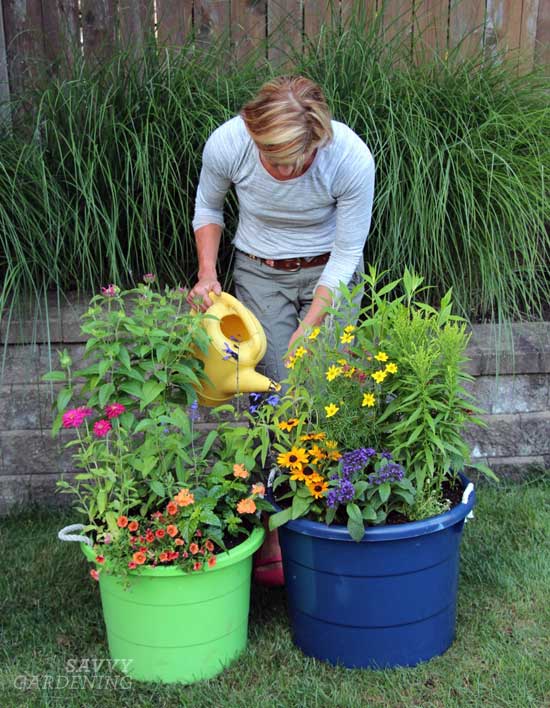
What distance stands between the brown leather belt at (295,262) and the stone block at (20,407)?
976mm

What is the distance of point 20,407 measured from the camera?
2.81m

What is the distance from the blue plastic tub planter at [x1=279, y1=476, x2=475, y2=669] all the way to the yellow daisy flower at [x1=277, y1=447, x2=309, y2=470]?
139mm

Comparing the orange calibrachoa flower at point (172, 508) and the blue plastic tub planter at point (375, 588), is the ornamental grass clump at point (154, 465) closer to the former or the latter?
the orange calibrachoa flower at point (172, 508)

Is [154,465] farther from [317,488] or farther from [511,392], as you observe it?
[511,392]

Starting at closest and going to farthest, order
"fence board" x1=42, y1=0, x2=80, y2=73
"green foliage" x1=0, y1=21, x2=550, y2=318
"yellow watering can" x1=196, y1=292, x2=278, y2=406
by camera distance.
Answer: "yellow watering can" x1=196, y1=292, x2=278, y2=406, "green foliage" x1=0, y1=21, x2=550, y2=318, "fence board" x1=42, y1=0, x2=80, y2=73

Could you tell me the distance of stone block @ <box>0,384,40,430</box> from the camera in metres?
2.80

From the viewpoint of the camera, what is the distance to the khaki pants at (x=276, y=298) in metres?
2.50

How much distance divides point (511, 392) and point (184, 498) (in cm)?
159

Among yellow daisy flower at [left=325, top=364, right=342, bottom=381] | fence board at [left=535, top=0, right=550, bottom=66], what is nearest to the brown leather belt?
yellow daisy flower at [left=325, top=364, right=342, bottom=381]

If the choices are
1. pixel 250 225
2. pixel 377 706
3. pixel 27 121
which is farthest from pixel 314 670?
pixel 27 121

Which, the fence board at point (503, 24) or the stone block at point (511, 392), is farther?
the fence board at point (503, 24)

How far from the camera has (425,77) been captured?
3.02m

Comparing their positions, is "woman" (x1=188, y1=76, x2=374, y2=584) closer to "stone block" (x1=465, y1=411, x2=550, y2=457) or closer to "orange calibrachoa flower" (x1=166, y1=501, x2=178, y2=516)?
"orange calibrachoa flower" (x1=166, y1=501, x2=178, y2=516)

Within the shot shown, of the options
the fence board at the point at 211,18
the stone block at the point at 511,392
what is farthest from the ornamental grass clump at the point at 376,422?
the fence board at the point at 211,18
